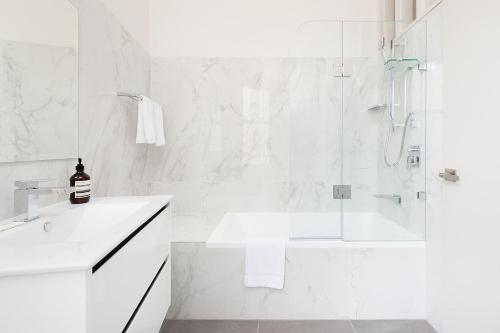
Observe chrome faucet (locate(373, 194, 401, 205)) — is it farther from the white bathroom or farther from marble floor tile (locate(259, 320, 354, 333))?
marble floor tile (locate(259, 320, 354, 333))

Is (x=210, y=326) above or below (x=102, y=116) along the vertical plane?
below

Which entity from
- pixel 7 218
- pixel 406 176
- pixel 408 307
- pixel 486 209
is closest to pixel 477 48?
pixel 486 209

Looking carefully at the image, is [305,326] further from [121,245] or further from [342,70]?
[342,70]

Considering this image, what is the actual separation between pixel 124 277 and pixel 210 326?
1254mm

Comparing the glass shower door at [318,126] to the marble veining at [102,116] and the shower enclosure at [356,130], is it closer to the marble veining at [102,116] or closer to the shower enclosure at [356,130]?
the shower enclosure at [356,130]

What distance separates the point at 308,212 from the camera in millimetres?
2709

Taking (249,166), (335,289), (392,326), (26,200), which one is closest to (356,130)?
(249,166)

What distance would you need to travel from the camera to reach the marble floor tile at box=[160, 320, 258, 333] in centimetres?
198

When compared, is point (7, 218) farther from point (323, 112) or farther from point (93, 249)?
point (323, 112)

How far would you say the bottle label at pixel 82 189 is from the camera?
1363 millimetres

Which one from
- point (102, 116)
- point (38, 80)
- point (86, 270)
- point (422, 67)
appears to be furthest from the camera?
point (422, 67)

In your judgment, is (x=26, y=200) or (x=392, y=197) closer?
(x=26, y=200)

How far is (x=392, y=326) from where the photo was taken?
2.00 metres

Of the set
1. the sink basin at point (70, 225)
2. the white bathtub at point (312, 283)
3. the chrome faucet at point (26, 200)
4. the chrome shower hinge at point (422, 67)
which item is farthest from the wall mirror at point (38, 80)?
the chrome shower hinge at point (422, 67)
